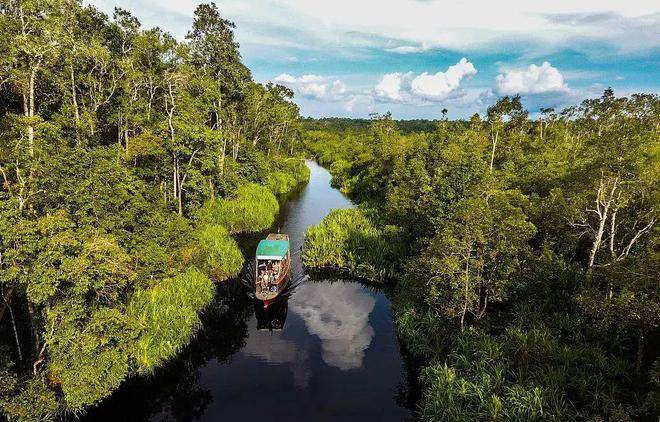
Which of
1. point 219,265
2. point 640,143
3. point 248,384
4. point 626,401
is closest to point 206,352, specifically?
point 248,384

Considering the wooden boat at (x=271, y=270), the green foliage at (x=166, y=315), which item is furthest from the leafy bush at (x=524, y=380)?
the green foliage at (x=166, y=315)

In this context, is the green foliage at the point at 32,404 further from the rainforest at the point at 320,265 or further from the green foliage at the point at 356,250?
the green foliage at the point at 356,250

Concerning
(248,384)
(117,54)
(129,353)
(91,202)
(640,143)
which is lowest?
(248,384)

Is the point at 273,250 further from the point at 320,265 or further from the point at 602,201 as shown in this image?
the point at 602,201

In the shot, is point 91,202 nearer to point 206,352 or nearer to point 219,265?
point 206,352

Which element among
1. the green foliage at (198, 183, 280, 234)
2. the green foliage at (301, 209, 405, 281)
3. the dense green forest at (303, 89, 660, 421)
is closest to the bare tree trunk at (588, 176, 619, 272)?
the dense green forest at (303, 89, 660, 421)

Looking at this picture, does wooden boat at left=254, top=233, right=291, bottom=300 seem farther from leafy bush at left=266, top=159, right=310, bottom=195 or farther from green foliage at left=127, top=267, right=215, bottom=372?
leafy bush at left=266, top=159, right=310, bottom=195
